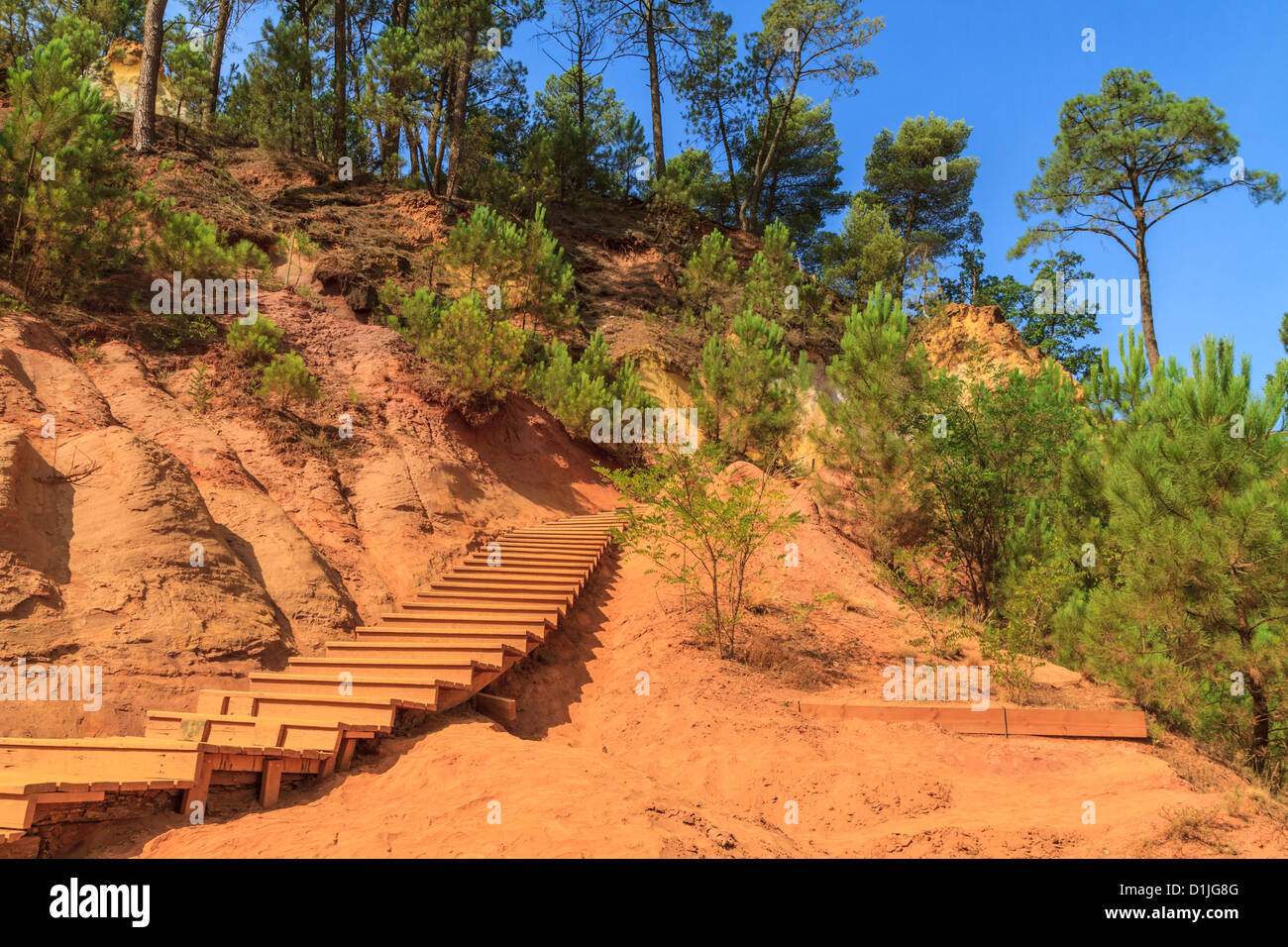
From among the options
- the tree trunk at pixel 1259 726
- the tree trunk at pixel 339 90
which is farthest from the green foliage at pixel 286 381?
the tree trunk at pixel 339 90

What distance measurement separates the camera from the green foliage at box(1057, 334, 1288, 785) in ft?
21.5

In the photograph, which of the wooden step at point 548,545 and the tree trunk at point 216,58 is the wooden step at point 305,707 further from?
the tree trunk at point 216,58

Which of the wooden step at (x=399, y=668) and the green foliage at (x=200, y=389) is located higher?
the green foliage at (x=200, y=389)

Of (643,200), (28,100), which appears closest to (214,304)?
(28,100)

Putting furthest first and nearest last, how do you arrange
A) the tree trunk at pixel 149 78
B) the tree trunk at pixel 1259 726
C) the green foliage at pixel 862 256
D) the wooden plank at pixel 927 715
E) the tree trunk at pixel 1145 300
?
the green foliage at pixel 862 256 → the tree trunk at pixel 1145 300 → the tree trunk at pixel 149 78 → the tree trunk at pixel 1259 726 → the wooden plank at pixel 927 715

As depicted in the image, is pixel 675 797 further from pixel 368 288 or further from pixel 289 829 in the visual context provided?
pixel 368 288

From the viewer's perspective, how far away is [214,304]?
11.0m

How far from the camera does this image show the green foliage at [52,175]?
8.57 metres

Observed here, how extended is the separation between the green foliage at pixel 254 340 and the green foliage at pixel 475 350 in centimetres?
265

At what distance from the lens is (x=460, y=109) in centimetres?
1958

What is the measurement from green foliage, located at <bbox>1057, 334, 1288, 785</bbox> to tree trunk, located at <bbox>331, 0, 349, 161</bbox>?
21.9m

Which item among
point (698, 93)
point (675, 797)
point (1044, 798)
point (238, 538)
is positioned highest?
point (698, 93)

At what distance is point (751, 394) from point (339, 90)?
1566cm

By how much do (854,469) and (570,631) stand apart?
687 centimetres
